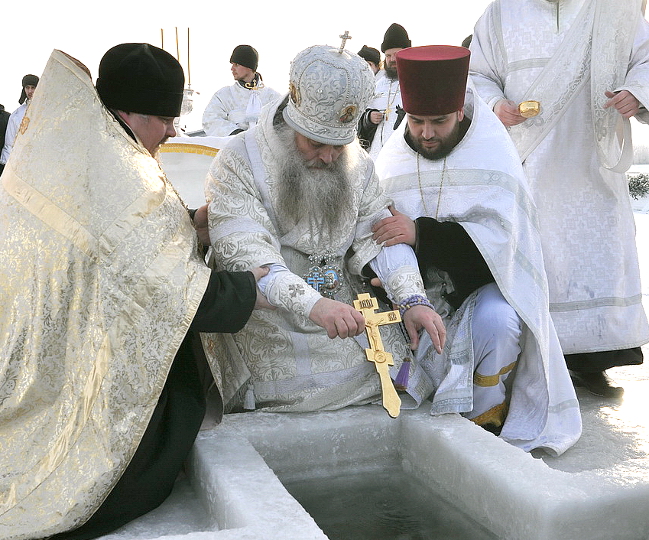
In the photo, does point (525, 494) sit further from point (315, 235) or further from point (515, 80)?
point (515, 80)

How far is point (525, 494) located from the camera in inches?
92.4

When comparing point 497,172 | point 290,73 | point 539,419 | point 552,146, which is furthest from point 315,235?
point 552,146

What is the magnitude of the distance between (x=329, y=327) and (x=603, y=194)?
2198 mm

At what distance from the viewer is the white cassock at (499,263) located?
326 cm

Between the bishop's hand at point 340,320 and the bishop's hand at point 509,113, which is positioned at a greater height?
the bishop's hand at point 509,113

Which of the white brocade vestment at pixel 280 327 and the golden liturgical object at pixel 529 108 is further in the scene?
the golden liturgical object at pixel 529 108

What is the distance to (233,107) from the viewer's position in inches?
436

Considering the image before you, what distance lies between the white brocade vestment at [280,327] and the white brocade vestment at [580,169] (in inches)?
49.6

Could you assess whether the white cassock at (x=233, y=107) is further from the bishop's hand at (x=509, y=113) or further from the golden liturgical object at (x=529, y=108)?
the golden liturgical object at (x=529, y=108)

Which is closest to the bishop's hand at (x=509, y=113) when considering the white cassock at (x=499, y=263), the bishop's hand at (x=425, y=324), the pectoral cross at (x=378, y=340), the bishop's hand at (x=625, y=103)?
the bishop's hand at (x=625, y=103)

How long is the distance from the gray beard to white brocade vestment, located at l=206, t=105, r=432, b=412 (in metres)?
0.03

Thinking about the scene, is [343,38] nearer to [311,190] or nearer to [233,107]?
[311,190]

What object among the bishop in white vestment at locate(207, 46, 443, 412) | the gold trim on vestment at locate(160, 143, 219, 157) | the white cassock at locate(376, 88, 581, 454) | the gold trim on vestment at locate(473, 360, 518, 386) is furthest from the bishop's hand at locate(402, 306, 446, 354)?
the gold trim on vestment at locate(160, 143, 219, 157)

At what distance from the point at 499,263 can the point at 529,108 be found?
1169mm
